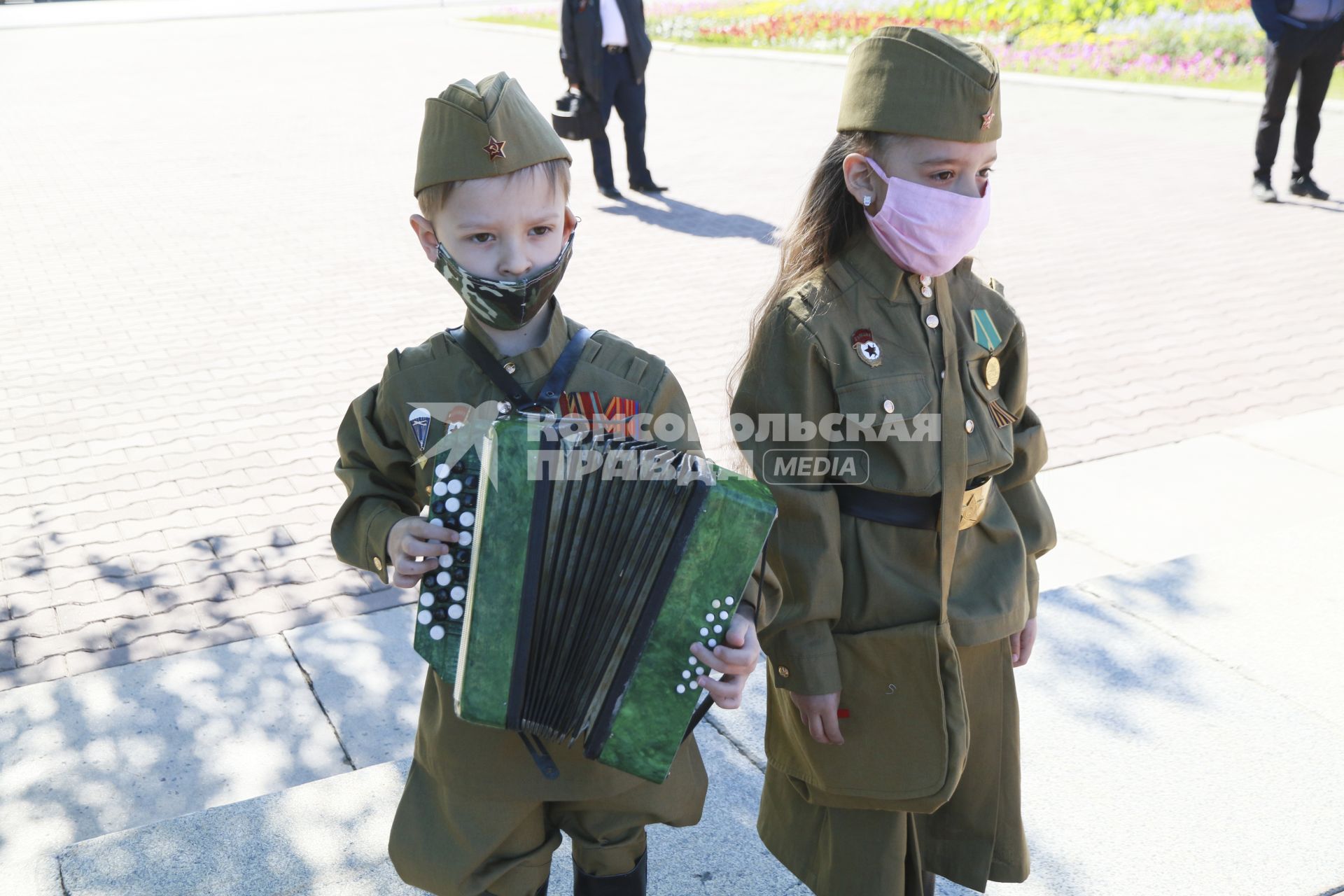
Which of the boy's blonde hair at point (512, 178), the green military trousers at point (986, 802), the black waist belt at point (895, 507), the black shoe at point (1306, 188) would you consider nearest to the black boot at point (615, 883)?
the green military trousers at point (986, 802)

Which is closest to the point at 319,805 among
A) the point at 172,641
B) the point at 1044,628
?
the point at 172,641

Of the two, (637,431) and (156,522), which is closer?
(637,431)

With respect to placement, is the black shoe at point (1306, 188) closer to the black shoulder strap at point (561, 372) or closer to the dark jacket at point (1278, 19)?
the dark jacket at point (1278, 19)

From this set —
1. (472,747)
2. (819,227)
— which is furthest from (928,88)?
(472,747)

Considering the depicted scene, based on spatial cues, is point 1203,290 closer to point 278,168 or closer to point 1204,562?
point 1204,562

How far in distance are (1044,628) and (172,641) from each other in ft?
10.1

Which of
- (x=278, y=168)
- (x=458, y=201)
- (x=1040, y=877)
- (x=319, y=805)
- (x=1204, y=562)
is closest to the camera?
(x=458, y=201)

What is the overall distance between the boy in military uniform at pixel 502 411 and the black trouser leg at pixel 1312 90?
9.59 meters

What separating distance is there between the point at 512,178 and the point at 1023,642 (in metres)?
1.51

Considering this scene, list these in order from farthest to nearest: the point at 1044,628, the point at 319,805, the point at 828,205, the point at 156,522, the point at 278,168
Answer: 1. the point at 278,168
2. the point at 156,522
3. the point at 1044,628
4. the point at 319,805
5. the point at 828,205

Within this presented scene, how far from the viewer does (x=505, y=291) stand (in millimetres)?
2230

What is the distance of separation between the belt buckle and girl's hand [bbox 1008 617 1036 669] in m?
0.33

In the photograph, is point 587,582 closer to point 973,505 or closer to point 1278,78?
point 973,505

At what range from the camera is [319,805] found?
3473 millimetres
